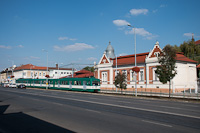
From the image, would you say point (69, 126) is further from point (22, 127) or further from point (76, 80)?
point (76, 80)

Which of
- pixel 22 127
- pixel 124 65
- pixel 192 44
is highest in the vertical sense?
pixel 192 44

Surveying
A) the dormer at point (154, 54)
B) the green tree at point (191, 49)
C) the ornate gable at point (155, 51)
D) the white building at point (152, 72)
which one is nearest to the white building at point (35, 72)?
the white building at point (152, 72)

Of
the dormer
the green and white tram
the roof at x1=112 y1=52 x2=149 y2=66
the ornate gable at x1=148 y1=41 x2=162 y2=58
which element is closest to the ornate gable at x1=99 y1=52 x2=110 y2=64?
the roof at x1=112 y1=52 x2=149 y2=66

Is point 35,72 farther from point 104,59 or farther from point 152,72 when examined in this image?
point 152,72

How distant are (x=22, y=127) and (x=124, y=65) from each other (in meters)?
41.7

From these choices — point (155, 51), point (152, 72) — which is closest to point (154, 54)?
point (155, 51)

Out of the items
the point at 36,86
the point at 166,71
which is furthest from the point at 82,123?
the point at 36,86

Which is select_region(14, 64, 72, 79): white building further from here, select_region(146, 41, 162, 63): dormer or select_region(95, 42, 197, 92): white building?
select_region(146, 41, 162, 63): dormer

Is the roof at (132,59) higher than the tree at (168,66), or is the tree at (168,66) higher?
the roof at (132,59)

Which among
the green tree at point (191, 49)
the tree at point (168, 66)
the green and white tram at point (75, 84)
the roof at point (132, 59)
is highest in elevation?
the green tree at point (191, 49)

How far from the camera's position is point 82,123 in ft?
32.4

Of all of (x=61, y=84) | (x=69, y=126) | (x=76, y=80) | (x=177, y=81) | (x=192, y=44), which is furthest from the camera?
(x=192, y=44)

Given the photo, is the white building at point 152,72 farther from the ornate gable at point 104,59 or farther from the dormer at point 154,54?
the ornate gable at point 104,59

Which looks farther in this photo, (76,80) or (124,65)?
(124,65)
